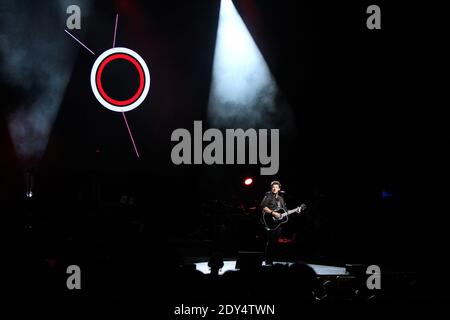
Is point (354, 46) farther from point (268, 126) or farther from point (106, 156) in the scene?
point (106, 156)

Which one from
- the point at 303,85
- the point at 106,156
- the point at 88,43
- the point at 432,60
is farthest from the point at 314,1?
the point at 106,156

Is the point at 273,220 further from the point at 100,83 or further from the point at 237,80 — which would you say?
the point at 237,80

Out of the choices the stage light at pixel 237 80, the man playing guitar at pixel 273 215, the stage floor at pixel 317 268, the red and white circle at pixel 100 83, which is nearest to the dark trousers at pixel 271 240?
the man playing guitar at pixel 273 215

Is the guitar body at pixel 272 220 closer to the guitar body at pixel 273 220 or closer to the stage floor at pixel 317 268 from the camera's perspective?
the guitar body at pixel 273 220

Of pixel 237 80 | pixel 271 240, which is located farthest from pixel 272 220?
pixel 237 80

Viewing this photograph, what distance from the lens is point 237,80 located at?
1104 cm

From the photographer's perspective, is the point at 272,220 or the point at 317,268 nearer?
the point at 317,268

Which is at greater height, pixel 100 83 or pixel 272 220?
pixel 100 83

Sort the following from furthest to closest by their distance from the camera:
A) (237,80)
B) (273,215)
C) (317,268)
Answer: (237,80) < (273,215) < (317,268)

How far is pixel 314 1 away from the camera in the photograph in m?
9.67

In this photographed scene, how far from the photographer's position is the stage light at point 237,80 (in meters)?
10.7

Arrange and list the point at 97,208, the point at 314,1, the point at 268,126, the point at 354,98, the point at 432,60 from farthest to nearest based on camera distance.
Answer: the point at 268,126, the point at 354,98, the point at 314,1, the point at 432,60, the point at 97,208
